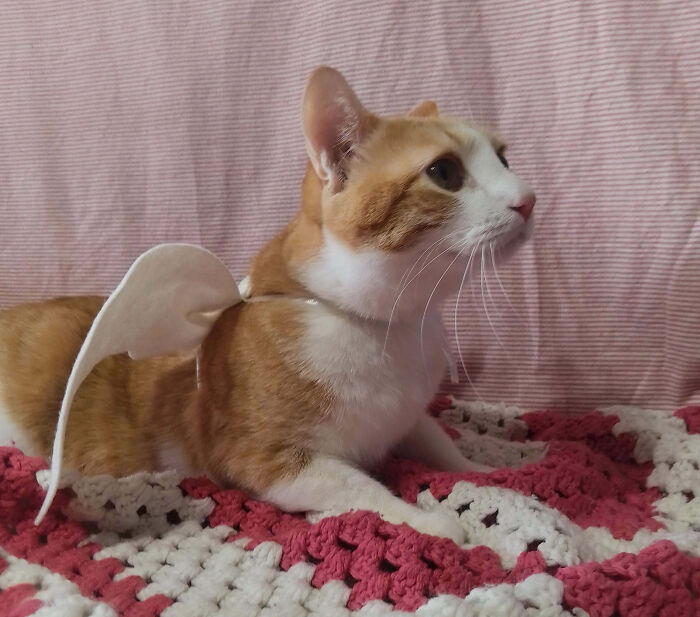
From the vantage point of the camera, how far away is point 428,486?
0.80m

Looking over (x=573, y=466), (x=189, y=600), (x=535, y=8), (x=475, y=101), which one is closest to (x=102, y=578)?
(x=189, y=600)

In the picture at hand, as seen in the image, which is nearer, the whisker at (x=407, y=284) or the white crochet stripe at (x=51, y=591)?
the white crochet stripe at (x=51, y=591)

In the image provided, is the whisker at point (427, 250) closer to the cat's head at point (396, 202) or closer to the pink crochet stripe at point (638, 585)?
the cat's head at point (396, 202)

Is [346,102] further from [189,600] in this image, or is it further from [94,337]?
[189,600]

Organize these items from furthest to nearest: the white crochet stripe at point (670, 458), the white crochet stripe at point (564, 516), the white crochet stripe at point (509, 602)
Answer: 1. the white crochet stripe at point (670, 458)
2. the white crochet stripe at point (564, 516)
3. the white crochet stripe at point (509, 602)

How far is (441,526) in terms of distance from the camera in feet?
2.29

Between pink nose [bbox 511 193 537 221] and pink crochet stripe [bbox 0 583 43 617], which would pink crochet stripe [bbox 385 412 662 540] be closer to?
pink nose [bbox 511 193 537 221]

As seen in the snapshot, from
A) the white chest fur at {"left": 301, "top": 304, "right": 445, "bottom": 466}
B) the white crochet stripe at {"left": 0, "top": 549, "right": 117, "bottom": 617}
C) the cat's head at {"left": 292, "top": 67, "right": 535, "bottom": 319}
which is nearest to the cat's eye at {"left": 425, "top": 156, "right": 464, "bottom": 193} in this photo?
the cat's head at {"left": 292, "top": 67, "right": 535, "bottom": 319}

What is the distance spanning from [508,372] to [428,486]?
394 mm

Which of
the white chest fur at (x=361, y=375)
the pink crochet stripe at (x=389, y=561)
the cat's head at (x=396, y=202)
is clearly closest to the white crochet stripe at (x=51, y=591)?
the pink crochet stripe at (x=389, y=561)

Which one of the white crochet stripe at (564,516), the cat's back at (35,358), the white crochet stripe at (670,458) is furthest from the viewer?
the cat's back at (35,358)

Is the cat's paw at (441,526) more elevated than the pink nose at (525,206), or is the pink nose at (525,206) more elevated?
the pink nose at (525,206)

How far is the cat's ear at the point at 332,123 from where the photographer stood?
0.74 meters

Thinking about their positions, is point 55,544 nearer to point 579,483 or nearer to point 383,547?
point 383,547
